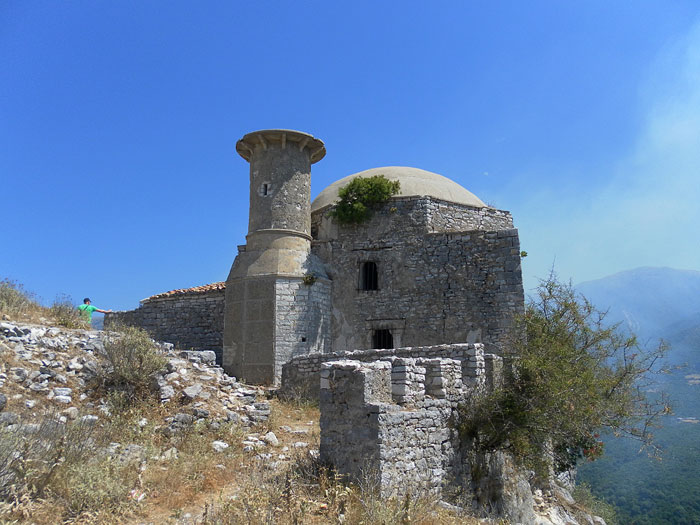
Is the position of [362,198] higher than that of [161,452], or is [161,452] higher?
[362,198]

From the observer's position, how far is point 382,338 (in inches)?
616

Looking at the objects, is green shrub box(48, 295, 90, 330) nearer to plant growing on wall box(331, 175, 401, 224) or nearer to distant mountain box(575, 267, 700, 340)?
plant growing on wall box(331, 175, 401, 224)

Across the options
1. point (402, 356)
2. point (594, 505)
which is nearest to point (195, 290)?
point (402, 356)

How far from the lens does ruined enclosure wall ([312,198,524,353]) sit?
14.1m

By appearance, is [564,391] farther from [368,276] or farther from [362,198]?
[362,198]

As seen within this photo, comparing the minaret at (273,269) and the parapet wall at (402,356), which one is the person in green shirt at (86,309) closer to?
the minaret at (273,269)

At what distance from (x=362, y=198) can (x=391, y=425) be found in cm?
1058

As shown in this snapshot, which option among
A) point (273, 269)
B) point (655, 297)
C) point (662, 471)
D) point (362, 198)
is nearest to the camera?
point (273, 269)

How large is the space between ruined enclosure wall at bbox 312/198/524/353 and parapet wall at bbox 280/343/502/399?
3.46 m

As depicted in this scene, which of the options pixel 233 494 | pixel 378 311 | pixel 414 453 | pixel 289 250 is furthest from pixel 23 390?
pixel 378 311

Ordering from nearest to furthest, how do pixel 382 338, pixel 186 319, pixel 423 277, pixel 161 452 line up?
pixel 161 452 < pixel 423 277 < pixel 382 338 < pixel 186 319

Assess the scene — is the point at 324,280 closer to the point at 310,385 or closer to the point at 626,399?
the point at 310,385

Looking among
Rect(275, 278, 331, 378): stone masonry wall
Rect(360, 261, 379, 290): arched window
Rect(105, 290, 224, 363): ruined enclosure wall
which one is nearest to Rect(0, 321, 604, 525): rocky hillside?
Rect(275, 278, 331, 378): stone masonry wall

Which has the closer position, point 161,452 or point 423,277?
point 161,452
